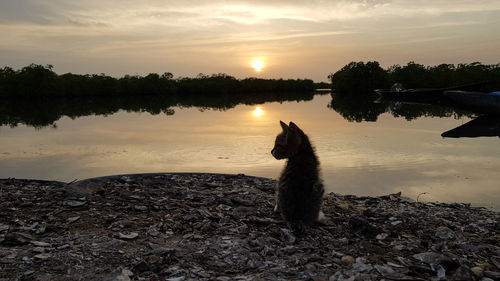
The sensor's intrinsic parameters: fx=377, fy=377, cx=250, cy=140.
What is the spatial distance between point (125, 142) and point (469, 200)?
17.4 metres

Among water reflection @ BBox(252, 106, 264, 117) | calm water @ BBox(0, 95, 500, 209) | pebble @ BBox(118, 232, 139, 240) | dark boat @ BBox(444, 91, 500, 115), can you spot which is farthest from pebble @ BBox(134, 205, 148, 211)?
water reflection @ BBox(252, 106, 264, 117)

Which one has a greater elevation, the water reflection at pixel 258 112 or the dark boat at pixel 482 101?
the dark boat at pixel 482 101

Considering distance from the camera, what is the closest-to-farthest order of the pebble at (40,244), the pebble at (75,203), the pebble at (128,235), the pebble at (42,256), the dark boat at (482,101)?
the pebble at (42,256), the pebble at (40,244), the pebble at (128,235), the pebble at (75,203), the dark boat at (482,101)

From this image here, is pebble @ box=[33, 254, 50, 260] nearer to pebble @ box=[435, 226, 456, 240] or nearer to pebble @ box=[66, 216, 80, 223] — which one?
pebble @ box=[66, 216, 80, 223]

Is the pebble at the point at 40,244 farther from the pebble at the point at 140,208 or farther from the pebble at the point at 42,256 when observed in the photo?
the pebble at the point at 140,208

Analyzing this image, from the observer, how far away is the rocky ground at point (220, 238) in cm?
454

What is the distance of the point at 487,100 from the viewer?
31562mm

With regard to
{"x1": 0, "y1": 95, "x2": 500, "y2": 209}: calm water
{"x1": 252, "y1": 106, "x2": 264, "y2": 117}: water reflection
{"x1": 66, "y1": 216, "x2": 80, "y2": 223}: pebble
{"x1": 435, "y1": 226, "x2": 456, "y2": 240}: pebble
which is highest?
{"x1": 252, "y1": 106, "x2": 264, "y2": 117}: water reflection

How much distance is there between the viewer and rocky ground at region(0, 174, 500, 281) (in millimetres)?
4543

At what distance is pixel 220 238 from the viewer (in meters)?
5.59

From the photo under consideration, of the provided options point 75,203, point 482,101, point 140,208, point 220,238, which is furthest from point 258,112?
point 220,238

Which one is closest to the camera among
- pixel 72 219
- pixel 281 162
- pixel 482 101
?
pixel 72 219

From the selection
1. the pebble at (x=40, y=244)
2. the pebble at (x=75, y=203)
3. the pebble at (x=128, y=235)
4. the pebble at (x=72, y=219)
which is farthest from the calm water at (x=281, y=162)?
the pebble at (x=40, y=244)

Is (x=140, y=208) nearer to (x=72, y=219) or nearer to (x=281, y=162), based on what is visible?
(x=72, y=219)
